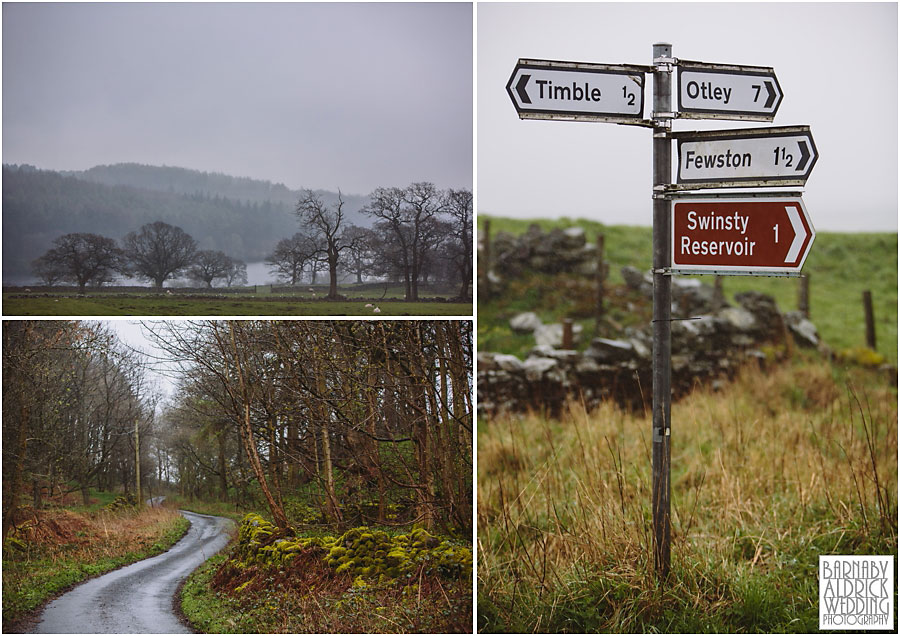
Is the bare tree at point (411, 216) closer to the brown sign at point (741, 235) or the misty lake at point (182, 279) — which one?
the misty lake at point (182, 279)

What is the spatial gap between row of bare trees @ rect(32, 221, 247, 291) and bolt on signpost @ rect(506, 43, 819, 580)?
1.47 m

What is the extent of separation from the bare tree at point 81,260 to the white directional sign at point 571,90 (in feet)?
5.91

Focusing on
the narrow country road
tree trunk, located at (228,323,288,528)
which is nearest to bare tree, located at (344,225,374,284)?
tree trunk, located at (228,323,288,528)

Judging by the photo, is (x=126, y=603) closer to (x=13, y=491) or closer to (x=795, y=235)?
(x=13, y=491)

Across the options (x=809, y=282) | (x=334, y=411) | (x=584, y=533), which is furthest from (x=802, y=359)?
(x=334, y=411)

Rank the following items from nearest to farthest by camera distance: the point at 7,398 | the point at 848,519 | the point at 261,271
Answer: the point at 7,398
the point at 261,271
the point at 848,519

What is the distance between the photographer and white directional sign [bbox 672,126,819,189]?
2590mm

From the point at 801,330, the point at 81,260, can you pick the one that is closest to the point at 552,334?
the point at 801,330

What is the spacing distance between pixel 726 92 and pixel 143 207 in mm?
2414

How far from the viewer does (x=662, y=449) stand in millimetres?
2764

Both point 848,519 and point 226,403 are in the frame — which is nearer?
point 226,403

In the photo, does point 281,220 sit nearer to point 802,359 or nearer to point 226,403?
point 226,403

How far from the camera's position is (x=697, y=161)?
8.75 feet

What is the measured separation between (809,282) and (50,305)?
41.8ft
